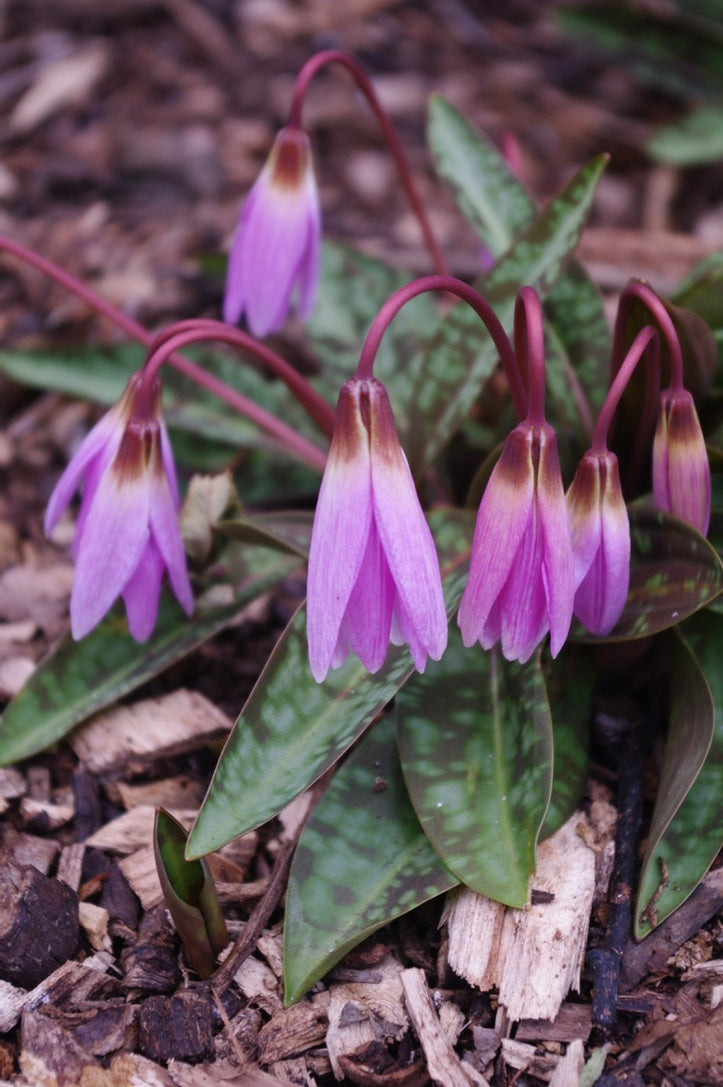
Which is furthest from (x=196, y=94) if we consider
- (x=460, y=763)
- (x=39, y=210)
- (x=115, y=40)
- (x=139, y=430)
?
(x=460, y=763)

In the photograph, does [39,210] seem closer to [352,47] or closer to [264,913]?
[352,47]

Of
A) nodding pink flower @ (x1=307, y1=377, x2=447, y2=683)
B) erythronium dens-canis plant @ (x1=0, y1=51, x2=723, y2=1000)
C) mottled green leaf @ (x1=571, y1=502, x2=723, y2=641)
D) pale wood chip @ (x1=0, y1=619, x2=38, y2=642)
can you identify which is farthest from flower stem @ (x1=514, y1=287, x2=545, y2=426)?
pale wood chip @ (x1=0, y1=619, x2=38, y2=642)

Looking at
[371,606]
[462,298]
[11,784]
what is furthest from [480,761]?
[11,784]

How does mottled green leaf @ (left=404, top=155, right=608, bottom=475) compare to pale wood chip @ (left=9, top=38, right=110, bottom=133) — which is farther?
pale wood chip @ (left=9, top=38, right=110, bottom=133)

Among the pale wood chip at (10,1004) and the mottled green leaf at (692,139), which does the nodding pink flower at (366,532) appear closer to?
the pale wood chip at (10,1004)

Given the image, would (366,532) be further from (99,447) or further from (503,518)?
(99,447)

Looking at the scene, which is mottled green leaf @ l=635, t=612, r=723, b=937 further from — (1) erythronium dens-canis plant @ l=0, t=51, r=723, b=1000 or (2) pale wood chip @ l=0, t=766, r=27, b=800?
(2) pale wood chip @ l=0, t=766, r=27, b=800

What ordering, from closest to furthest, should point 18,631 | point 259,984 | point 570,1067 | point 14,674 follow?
point 570,1067 → point 259,984 → point 14,674 → point 18,631
